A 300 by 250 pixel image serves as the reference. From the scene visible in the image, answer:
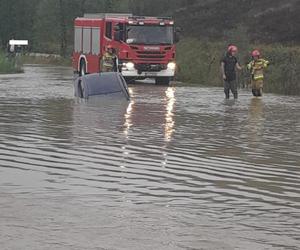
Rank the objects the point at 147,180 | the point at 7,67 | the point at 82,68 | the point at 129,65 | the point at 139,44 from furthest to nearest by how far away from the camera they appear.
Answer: the point at 7,67 < the point at 82,68 < the point at 139,44 < the point at 129,65 < the point at 147,180

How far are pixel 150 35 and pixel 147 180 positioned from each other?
23.0m

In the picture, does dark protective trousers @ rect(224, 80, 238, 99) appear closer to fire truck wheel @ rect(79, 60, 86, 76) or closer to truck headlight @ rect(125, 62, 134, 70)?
truck headlight @ rect(125, 62, 134, 70)

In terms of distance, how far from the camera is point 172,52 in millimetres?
32375

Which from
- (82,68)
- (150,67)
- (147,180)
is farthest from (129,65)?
(147,180)

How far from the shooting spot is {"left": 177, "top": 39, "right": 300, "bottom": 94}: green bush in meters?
29.2

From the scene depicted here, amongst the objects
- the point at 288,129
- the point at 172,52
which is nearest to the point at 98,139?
the point at 288,129

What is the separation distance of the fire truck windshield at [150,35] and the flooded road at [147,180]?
1348cm

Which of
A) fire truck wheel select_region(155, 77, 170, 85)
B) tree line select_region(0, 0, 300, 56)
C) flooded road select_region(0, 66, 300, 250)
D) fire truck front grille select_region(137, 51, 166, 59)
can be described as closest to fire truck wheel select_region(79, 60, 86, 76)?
fire truck wheel select_region(155, 77, 170, 85)

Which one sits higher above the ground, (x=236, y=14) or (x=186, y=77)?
(x=236, y=14)

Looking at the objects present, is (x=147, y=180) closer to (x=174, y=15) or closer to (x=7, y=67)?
(x=7, y=67)

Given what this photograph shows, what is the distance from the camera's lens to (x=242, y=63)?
33094 millimetres

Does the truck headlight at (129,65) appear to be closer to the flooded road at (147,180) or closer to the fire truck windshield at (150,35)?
the fire truck windshield at (150,35)

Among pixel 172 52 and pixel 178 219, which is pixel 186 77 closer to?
pixel 172 52

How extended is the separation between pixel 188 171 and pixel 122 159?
1287 mm
